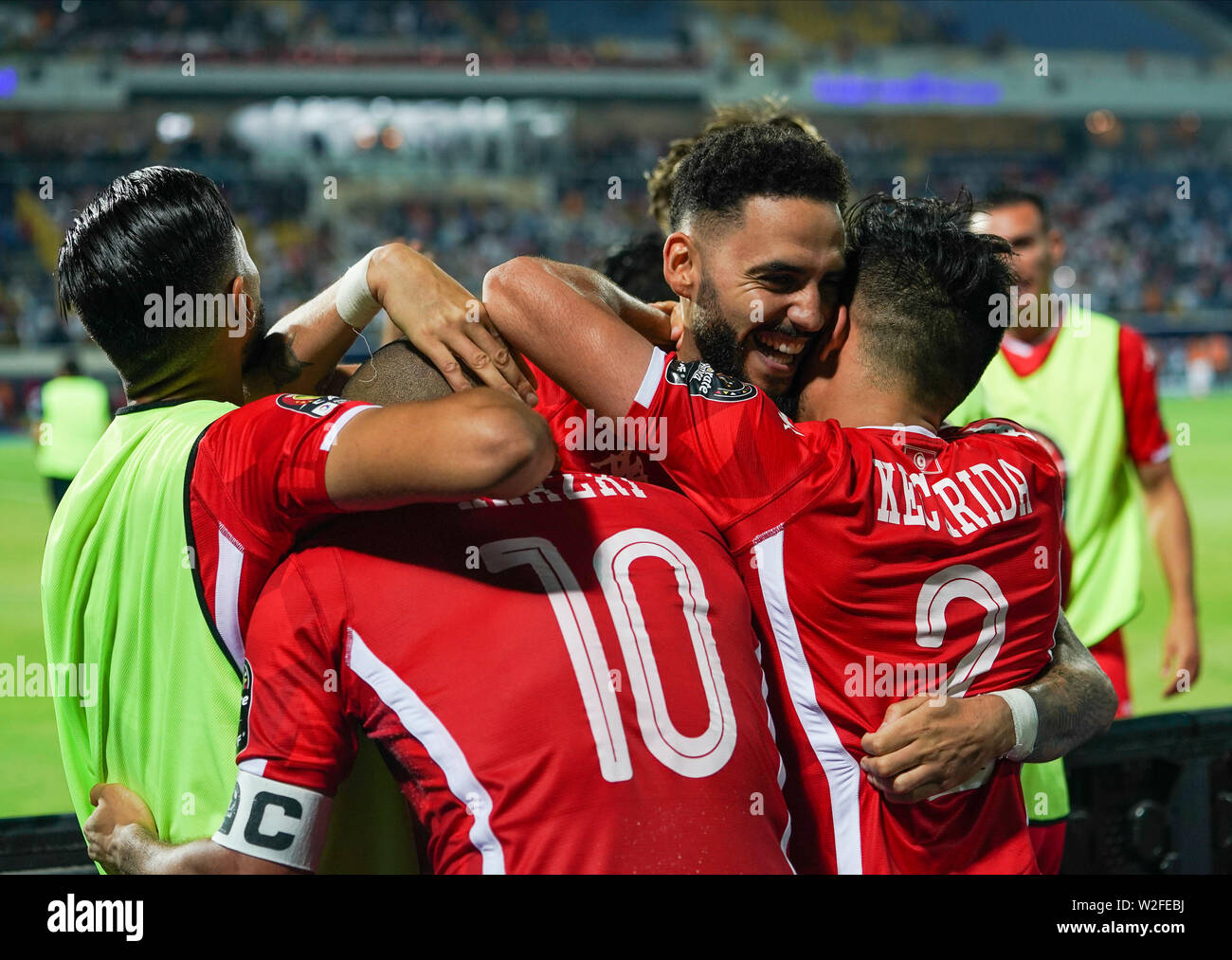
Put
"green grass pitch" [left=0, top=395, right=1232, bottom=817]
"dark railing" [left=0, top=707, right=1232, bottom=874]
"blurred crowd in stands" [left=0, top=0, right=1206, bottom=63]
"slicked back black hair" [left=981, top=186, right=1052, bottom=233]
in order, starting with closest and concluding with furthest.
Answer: "dark railing" [left=0, top=707, right=1232, bottom=874] < "slicked back black hair" [left=981, top=186, right=1052, bottom=233] < "green grass pitch" [left=0, top=395, right=1232, bottom=817] < "blurred crowd in stands" [left=0, top=0, right=1206, bottom=63]

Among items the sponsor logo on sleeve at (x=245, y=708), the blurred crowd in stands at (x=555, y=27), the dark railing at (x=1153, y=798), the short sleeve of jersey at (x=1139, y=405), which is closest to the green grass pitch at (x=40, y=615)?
the short sleeve of jersey at (x=1139, y=405)

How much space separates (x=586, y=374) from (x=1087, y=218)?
36600 mm

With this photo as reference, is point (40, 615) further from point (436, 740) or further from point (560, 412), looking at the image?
point (436, 740)

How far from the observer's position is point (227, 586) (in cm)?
189

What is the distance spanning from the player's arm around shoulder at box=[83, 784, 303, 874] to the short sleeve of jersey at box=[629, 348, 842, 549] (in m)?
0.90

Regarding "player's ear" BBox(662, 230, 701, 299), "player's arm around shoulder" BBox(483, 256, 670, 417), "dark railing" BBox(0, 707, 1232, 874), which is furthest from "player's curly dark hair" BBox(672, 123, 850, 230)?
"dark railing" BBox(0, 707, 1232, 874)

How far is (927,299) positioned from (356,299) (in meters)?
1.11

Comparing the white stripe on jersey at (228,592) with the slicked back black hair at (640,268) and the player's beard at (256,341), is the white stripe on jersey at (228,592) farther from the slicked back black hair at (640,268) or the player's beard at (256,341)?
the slicked back black hair at (640,268)

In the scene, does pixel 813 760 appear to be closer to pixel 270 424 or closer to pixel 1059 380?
pixel 270 424

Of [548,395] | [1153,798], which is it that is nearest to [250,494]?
[548,395]

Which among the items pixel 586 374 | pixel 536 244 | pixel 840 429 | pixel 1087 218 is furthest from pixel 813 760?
pixel 1087 218

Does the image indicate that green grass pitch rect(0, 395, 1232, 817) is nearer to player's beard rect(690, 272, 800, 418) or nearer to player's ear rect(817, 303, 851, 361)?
player's beard rect(690, 272, 800, 418)

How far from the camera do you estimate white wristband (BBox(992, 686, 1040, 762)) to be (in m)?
2.15

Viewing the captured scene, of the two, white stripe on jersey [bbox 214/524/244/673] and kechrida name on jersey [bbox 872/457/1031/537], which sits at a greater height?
kechrida name on jersey [bbox 872/457/1031/537]
